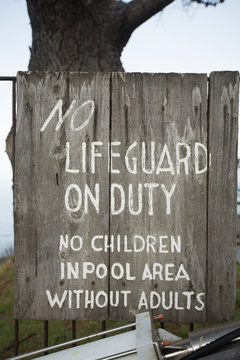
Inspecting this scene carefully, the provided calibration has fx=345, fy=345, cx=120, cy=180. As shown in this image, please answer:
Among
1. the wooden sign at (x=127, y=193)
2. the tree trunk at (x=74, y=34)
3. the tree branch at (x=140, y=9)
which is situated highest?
the tree branch at (x=140, y=9)

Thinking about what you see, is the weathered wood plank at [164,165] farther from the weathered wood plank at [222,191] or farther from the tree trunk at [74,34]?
the tree trunk at [74,34]

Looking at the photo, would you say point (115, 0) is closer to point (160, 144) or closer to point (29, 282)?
point (160, 144)

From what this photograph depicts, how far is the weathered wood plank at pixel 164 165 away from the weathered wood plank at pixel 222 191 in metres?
0.05

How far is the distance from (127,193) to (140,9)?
289 centimetres

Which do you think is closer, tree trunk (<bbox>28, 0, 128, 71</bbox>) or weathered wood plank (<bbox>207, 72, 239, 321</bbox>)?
weathered wood plank (<bbox>207, 72, 239, 321</bbox>)

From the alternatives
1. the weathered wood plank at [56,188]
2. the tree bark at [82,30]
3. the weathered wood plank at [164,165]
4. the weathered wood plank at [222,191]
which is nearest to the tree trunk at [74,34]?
the tree bark at [82,30]

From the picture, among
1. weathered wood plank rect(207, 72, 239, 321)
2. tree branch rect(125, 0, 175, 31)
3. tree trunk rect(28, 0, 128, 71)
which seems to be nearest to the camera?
weathered wood plank rect(207, 72, 239, 321)

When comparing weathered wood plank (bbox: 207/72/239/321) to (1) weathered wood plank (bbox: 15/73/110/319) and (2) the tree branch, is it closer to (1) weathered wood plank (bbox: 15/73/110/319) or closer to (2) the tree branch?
(1) weathered wood plank (bbox: 15/73/110/319)

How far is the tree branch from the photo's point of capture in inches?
158

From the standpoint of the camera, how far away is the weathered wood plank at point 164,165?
1.99 meters

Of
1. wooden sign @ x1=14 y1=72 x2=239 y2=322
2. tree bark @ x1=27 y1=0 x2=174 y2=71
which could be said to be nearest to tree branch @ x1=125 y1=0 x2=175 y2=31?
tree bark @ x1=27 y1=0 x2=174 y2=71

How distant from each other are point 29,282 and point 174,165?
1.10 metres

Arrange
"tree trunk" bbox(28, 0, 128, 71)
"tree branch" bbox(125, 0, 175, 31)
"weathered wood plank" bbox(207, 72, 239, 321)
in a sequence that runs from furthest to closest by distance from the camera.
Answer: "tree branch" bbox(125, 0, 175, 31), "tree trunk" bbox(28, 0, 128, 71), "weathered wood plank" bbox(207, 72, 239, 321)

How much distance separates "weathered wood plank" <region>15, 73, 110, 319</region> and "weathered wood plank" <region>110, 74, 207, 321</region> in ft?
0.36
